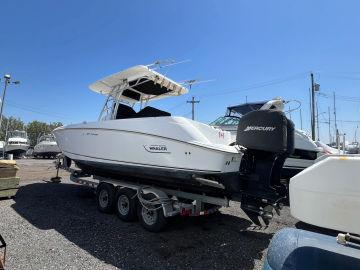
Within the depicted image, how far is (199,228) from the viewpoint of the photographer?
611cm

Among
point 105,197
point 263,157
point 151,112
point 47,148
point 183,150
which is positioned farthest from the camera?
point 47,148

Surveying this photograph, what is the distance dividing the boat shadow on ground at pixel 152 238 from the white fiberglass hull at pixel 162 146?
115cm

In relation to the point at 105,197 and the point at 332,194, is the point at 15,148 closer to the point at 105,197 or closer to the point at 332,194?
the point at 105,197

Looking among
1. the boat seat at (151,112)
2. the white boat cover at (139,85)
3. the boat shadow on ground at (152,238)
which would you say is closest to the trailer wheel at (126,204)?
the boat shadow on ground at (152,238)

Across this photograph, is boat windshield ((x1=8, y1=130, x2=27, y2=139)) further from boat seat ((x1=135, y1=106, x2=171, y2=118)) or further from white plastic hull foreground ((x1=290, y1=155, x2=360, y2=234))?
white plastic hull foreground ((x1=290, y1=155, x2=360, y2=234))

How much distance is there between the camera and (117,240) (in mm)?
5180

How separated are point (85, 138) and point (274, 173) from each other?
4267 mm

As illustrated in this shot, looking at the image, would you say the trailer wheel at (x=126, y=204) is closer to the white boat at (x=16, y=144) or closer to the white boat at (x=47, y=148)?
the white boat at (x=47, y=148)

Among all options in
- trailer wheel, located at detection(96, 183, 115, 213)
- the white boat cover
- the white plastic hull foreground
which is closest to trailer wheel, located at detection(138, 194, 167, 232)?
trailer wheel, located at detection(96, 183, 115, 213)

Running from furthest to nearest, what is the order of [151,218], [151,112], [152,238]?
[151,112]
[151,218]
[152,238]

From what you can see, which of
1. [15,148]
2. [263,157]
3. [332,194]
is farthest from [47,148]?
[332,194]

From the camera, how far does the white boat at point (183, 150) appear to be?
4.69m

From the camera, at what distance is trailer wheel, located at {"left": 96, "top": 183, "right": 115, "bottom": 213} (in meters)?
6.82

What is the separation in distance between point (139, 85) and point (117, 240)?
382cm
